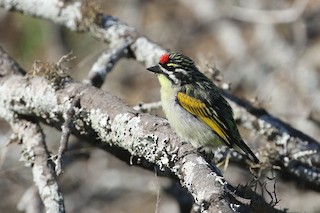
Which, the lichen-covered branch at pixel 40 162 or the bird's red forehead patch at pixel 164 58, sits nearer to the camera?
the lichen-covered branch at pixel 40 162

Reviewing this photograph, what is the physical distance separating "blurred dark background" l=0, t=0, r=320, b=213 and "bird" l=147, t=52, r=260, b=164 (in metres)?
1.03

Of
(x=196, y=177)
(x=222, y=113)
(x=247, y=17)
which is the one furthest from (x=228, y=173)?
(x=196, y=177)

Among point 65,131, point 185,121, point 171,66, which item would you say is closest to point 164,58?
point 171,66

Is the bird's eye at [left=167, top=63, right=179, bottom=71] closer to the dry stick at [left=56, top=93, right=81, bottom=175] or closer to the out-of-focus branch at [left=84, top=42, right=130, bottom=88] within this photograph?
the out-of-focus branch at [left=84, top=42, right=130, bottom=88]

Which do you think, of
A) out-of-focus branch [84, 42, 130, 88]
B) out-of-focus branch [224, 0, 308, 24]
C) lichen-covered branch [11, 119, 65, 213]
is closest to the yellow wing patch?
out-of-focus branch [84, 42, 130, 88]

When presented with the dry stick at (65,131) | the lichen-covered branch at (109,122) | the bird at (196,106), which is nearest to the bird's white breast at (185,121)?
the bird at (196,106)

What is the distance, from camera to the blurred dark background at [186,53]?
281 inches

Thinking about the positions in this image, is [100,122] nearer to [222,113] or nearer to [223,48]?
[222,113]

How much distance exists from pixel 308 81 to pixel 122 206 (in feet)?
8.76

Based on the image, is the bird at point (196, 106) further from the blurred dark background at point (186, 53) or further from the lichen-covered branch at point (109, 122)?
the blurred dark background at point (186, 53)

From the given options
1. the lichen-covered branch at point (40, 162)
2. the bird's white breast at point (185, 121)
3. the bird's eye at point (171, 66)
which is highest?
the bird's eye at point (171, 66)

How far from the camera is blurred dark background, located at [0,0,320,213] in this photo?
7125 mm

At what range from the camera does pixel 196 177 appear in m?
3.51

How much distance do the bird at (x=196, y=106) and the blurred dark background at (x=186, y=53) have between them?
1.03m
